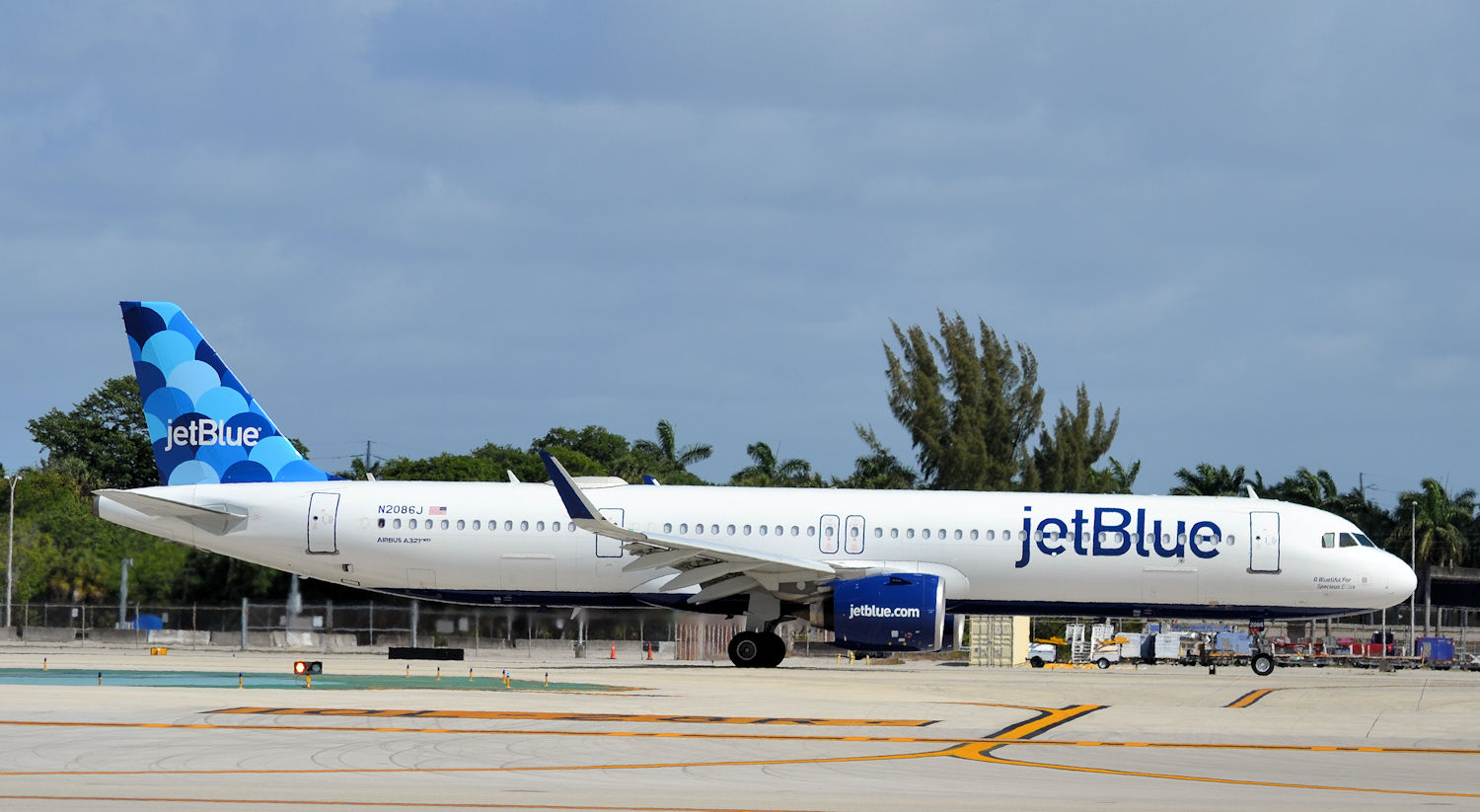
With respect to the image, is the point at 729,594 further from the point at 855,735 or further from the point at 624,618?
the point at 855,735

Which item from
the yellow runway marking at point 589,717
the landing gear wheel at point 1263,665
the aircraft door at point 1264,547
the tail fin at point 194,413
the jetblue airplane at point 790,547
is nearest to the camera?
the yellow runway marking at point 589,717

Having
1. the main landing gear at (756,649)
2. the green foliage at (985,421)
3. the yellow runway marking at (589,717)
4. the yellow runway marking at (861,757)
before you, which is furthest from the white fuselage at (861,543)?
the green foliage at (985,421)

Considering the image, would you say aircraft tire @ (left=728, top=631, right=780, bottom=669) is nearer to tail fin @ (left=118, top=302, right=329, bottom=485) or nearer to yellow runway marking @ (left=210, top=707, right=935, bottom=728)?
tail fin @ (left=118, top=302, right=329, bottom=485)

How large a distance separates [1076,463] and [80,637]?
48226mm

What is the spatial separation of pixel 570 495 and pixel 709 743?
11278 mm

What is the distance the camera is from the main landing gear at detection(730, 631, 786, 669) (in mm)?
27172

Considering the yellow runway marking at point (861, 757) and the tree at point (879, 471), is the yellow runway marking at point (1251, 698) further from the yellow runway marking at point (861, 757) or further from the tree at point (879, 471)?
the tree at point (879, 471)

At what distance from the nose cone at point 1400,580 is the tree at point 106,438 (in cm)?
7104

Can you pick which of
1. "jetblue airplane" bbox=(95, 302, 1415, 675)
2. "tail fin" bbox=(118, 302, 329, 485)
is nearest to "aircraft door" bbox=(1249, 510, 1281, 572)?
"jetblue airplane" bbox=(95, 302, 1415, 675)

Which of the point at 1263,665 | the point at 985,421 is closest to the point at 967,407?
the point at 985,421

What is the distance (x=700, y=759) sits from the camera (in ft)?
39.9

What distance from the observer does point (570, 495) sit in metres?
24.4

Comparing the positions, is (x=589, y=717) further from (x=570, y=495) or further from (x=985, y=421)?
(x=985, y=421)

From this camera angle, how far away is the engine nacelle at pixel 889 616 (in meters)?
25.6
